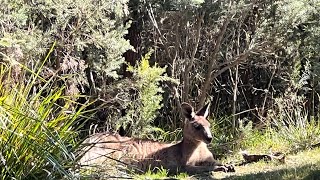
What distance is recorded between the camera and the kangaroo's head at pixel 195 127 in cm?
905

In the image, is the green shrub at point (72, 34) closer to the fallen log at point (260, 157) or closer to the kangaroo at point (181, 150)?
the kangaroo at point (181, 150)

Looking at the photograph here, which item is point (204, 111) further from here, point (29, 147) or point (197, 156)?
point (29, 147)

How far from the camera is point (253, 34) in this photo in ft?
35.8

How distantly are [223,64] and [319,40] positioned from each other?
5.41ft

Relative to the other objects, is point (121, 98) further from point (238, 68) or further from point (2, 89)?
point (2, 89)

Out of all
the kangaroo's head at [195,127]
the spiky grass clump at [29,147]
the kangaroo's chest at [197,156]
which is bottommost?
the kangaroo's chest at [197,156]

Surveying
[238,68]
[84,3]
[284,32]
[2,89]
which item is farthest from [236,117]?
[2,89]

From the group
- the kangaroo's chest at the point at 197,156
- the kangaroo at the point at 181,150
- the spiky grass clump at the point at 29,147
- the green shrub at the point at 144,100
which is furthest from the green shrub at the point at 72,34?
the spiky grass clump at the point at 29,147

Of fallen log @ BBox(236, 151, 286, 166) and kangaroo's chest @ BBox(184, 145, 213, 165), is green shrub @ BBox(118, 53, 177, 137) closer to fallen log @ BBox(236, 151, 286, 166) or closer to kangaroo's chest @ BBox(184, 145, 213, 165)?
kangaroo's chest @ BBox(184, 145, 213, 165)

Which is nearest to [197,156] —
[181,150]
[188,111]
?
[181,150]

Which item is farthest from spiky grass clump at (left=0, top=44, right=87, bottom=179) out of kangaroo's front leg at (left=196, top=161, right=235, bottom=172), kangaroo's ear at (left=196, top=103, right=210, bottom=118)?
kangaroo's ear at (left=196, top=103, right=210, bottom=118)

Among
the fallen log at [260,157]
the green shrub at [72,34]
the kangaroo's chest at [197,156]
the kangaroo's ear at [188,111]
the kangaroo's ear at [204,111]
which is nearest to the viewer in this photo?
the green shrub at [72,34]

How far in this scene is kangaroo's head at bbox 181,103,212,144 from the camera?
29.7 ft

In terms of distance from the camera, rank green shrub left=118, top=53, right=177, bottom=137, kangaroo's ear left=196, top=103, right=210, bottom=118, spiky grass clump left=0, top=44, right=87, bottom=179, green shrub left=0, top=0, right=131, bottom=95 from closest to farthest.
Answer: spiky grass clump left=0, top=44, right=87, bottom=179 < green shrub left=0, top=0, right=131, bottom=95 < kangaroo's ear left=196, top=103, right=210, bottom=118 < green shrub left=118, top=53, right=177, bottom=137
